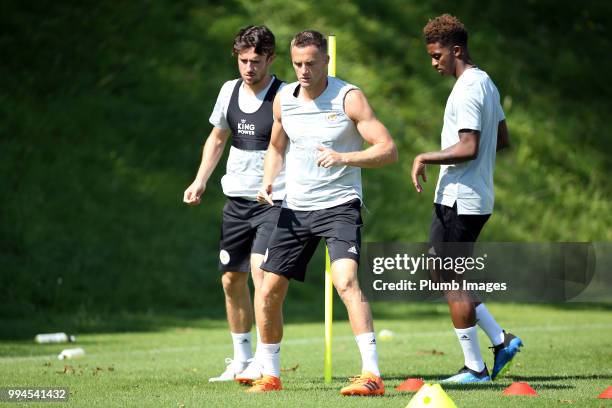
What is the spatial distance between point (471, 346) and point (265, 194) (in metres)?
1.74

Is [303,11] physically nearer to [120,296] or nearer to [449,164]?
[120,296]

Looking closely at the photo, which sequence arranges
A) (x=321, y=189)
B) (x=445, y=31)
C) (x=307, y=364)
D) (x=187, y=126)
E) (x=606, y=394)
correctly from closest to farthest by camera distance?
(x=606, y=394), (x=321, y=189), (x=445, y=31), (x=307, y=364), (x=187, y=126)

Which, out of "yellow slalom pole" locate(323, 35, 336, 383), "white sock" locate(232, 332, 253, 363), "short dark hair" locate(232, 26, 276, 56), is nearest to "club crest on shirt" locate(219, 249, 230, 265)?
"white sock" locate(232, 332, 253, 363)

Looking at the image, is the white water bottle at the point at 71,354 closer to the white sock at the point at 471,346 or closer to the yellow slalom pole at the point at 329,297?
the yellow slalom pole at the point at 329,297

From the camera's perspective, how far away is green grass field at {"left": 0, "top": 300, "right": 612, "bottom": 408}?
666 cm

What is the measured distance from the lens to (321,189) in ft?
23.1

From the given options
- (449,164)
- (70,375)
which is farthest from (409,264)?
(70,375)

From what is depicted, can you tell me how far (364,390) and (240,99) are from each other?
258 centimetres

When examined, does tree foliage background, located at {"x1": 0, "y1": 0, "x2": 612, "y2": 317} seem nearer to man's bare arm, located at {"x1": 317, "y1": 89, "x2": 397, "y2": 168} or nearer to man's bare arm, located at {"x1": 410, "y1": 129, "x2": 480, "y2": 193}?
man's bare arm, located at {"x1": 410, "y1": 129, "x2": 480, "y2": 193}

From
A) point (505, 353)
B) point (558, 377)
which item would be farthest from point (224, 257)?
point (558, 377)

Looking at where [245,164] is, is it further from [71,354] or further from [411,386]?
[71,354]

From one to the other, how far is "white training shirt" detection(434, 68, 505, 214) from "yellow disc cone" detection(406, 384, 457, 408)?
7.13 feet

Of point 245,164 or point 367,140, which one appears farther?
point 245,164

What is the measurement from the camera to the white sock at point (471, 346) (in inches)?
299
